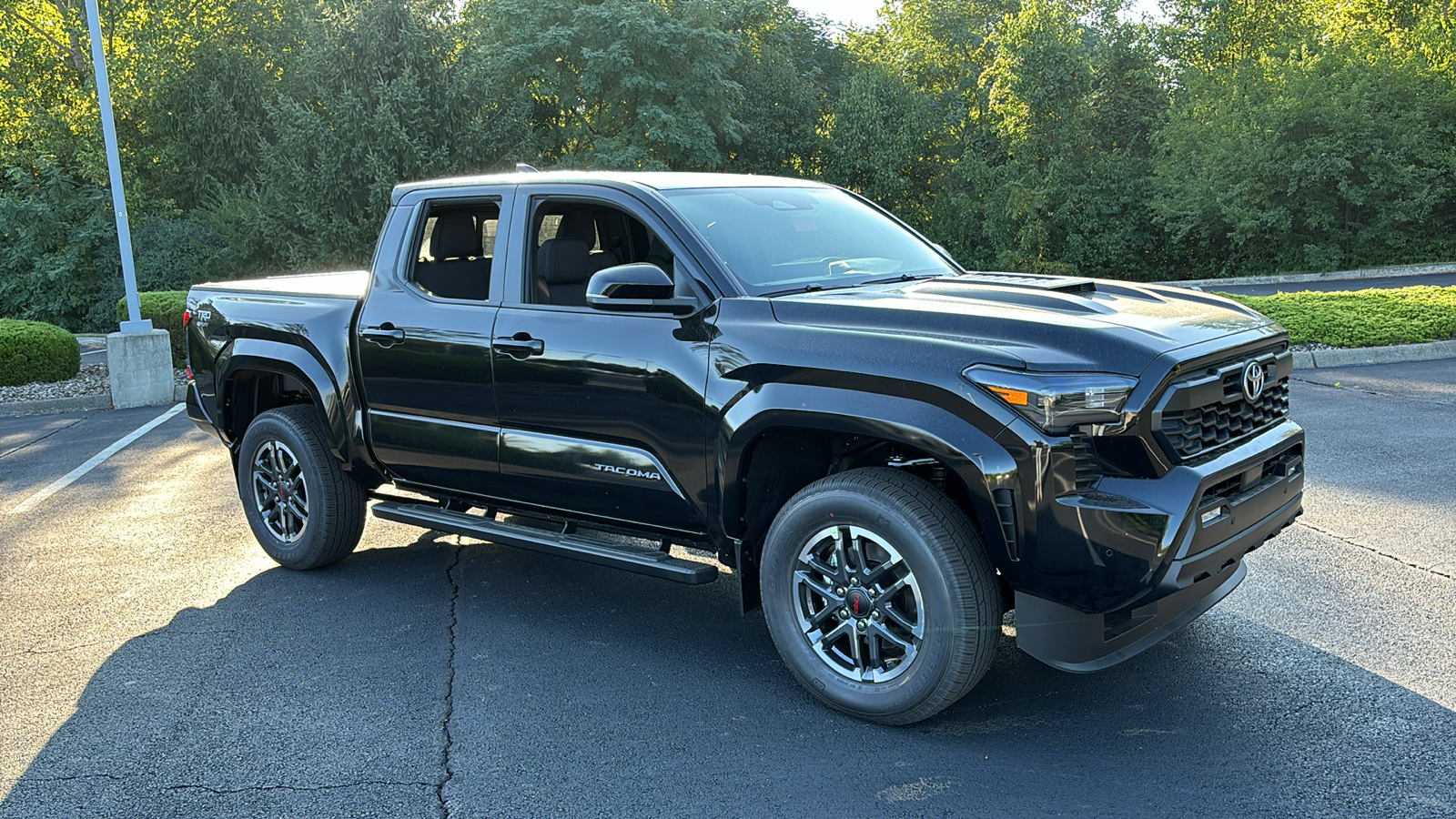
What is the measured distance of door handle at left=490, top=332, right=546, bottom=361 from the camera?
499cm

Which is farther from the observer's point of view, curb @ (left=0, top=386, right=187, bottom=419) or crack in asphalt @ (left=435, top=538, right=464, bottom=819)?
curb @ (left=0, top=386, right=187, bottom=419)


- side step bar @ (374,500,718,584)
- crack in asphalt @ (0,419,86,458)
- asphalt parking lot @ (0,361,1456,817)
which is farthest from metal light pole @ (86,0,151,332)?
A: side step bar @ (374,500,718,584)

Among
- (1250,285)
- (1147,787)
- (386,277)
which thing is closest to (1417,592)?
(1147,787)

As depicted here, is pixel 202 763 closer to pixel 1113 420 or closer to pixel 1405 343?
pixel 1113 420

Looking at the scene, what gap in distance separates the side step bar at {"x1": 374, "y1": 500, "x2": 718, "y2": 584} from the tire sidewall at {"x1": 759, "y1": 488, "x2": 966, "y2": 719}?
0.37m

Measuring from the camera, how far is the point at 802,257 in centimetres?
497

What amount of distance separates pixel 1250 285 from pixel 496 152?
723 inches

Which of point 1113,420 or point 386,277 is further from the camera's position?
point 386,277

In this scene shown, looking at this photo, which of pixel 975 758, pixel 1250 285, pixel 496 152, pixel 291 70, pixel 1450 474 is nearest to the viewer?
pixel 975 758

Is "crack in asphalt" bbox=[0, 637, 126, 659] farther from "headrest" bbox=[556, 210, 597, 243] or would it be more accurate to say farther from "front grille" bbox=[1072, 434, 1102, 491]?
"front grille" bbox=[1072, 434, 1102, 491]

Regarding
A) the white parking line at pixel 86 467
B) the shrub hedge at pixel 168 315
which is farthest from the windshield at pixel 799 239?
the shrub hedge at pixel 168 315

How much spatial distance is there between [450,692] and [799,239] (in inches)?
92.7

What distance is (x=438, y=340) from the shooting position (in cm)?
537

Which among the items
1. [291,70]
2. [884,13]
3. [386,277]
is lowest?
[386,277]
